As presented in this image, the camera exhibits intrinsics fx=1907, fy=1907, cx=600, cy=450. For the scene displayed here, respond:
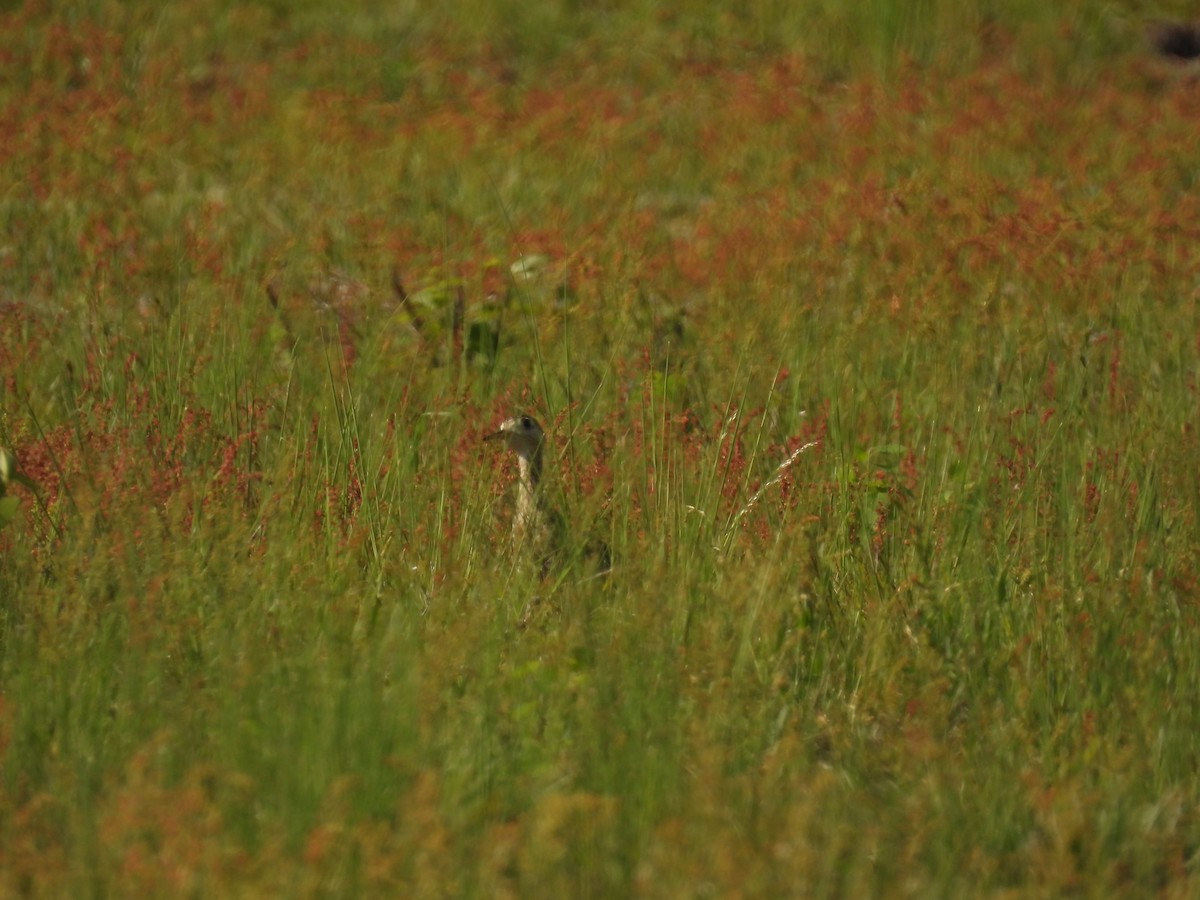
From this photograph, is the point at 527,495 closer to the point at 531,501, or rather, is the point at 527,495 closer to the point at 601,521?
the point at 531,501

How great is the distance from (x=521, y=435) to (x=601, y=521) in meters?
0.42

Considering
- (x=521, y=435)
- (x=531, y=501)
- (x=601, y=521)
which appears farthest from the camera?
(x=521, y=435)

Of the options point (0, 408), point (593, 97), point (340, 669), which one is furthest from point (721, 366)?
point (593, 97)

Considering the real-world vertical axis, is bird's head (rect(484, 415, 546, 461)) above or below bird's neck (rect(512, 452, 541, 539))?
above

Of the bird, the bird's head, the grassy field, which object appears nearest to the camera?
the grassy field

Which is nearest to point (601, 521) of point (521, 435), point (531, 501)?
point (531, 501)

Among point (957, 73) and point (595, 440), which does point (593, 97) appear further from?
point (595, 440)

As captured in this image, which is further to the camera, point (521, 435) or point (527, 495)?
point (521, 435)

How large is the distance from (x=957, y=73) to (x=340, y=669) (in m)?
7.43

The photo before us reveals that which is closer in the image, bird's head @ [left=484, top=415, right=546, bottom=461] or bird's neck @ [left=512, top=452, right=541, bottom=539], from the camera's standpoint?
bird's neck @ [left=512, top=452, right=541, bottom=539]

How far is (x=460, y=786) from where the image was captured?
3031mm

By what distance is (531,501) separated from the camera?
421 cm

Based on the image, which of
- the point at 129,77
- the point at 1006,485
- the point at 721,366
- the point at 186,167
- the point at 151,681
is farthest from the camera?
the point at 129,77

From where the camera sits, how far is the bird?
4062mm
